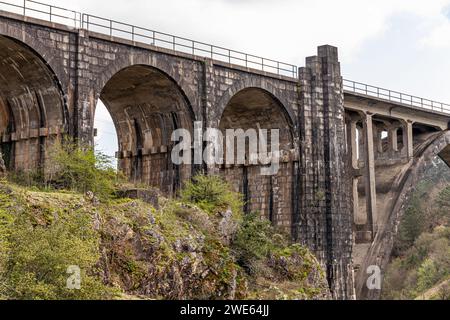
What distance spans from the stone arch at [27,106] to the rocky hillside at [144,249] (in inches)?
190

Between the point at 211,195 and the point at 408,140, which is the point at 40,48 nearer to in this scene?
the point at 211,195

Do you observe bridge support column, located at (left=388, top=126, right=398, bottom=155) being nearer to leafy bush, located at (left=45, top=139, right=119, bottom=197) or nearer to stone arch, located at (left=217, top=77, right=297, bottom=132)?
stone arch, located at (left=217, top=77, right=297, bottom=132)

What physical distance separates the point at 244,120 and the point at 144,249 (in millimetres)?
17312

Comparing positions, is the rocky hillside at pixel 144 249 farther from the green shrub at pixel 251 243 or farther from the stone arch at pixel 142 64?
the stone arch at pixel 142 64

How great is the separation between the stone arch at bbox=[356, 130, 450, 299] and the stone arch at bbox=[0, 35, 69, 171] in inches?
788

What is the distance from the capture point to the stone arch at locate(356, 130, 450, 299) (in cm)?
4162

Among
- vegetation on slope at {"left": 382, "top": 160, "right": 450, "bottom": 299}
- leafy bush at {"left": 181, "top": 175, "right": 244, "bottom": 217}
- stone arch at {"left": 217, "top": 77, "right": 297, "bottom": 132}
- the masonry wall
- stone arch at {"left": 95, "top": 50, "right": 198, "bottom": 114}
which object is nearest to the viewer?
stone arch at {"left": 95, "top": 50, "right": 198, "bottom": 114}

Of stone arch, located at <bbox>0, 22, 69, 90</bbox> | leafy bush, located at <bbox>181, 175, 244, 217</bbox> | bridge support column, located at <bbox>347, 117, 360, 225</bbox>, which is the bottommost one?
leafy bush, located at <bbox>181, 175, 244, 217</bbox>

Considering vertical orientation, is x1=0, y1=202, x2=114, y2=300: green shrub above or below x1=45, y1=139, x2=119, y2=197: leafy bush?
below

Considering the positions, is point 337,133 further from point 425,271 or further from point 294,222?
point 425,271

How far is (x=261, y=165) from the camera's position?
38531 mm

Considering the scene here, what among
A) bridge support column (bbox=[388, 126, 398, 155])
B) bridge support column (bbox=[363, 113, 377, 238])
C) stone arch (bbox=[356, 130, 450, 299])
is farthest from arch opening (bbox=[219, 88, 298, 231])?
bridge support column (bbox=[388, 126, 398, 155])

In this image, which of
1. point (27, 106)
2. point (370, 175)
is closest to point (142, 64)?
point (27, 106)
